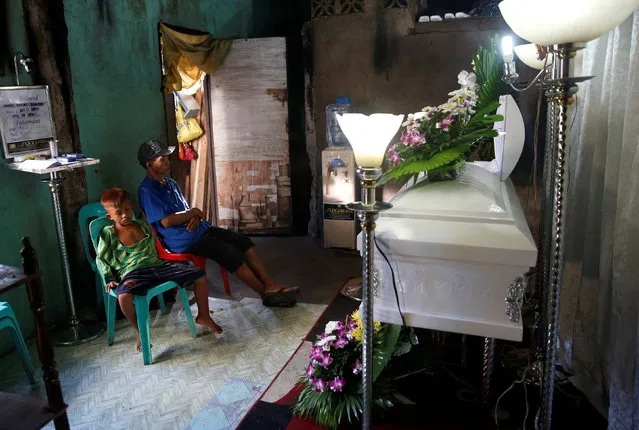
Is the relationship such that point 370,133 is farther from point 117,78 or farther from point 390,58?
point 390,58

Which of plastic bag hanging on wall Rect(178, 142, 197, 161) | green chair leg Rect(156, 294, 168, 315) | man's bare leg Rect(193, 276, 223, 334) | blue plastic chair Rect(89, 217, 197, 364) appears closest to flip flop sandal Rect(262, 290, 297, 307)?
man's bare leg Rect(193, 276, 223, 334)

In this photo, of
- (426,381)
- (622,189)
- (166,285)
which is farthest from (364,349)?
(166,285)

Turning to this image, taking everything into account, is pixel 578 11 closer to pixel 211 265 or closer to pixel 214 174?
pixel 211 265

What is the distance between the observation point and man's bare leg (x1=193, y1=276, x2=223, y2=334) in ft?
11.6

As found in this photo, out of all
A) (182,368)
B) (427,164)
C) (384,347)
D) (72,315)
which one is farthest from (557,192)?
(72,315)

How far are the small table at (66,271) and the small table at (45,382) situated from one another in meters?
1.42

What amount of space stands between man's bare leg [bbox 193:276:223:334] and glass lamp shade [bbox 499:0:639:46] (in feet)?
8.76

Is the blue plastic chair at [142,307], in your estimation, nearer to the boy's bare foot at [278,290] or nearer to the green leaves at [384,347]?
the boy's bare foot at [278,290]

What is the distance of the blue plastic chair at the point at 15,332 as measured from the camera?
2838mm

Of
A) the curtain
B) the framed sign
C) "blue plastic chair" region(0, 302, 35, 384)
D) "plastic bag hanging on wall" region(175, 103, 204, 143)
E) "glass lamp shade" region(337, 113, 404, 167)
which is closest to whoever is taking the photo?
"glass lamp shade" region(337, 113, 404, 167)

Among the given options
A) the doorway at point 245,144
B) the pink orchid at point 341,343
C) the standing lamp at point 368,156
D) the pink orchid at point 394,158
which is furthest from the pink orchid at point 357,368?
the doorway at point 245,144

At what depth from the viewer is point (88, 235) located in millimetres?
3770

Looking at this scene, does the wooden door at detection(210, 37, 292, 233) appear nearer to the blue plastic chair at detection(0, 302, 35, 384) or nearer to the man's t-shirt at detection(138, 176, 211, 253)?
the man's t-shirt at detection(138, 176, 211, 253)

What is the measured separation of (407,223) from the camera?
6.87 ft
